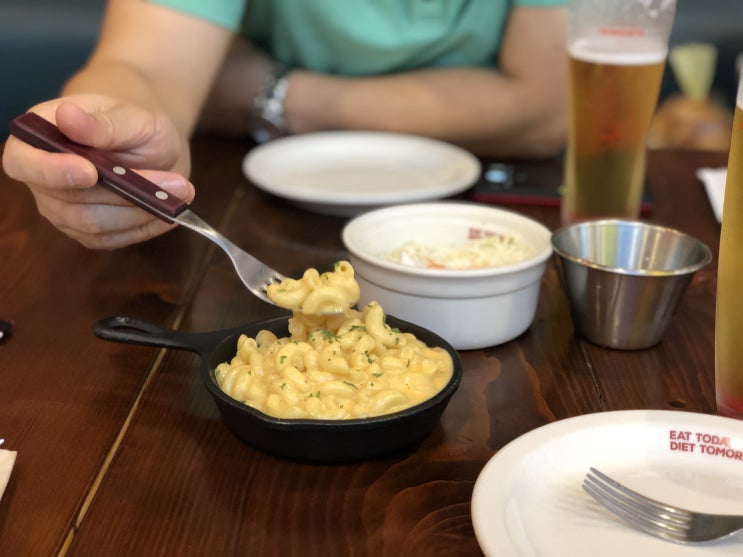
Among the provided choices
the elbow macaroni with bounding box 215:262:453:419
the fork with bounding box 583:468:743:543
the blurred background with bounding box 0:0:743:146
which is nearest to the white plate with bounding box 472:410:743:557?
the fork with bounding box 583:468:743:543

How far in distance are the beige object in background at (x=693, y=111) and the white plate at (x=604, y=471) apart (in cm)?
231

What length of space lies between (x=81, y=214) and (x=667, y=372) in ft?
2.59

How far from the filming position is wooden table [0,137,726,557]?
83 centimetres

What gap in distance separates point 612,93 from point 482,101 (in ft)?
1.92

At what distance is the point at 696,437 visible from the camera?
3.00ft

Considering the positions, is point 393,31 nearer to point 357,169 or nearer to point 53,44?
point 357,169

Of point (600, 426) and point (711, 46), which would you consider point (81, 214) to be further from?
point (711, 46)

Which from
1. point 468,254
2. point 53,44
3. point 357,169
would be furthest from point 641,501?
point 53,44

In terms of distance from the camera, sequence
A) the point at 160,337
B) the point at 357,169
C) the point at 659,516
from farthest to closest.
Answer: the point at 357,169 → the point at 160,337 → the point at 659,516

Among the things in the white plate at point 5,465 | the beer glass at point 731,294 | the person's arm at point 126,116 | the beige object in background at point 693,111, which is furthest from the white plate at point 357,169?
the beige object in background at point 693,111

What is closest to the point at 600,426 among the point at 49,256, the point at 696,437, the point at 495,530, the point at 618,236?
the point at 696,437

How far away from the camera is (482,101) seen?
2000mm

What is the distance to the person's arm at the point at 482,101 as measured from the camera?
200 centimetres

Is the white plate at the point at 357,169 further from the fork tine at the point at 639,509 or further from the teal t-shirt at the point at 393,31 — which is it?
the fork tine at the point at 639,509
